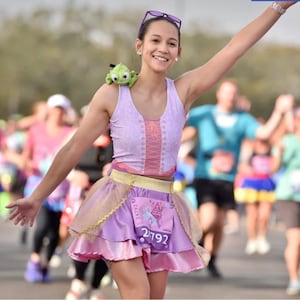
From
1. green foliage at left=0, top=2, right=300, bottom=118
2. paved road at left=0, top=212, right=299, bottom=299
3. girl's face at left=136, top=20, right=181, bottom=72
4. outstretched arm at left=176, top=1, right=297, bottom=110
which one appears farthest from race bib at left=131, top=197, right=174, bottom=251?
green foliage at left=0, top=2, right=300, bottom=118

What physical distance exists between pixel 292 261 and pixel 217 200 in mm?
1303

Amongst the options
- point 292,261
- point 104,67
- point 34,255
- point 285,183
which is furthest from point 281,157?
point 104,67

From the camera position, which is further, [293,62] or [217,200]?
[293,62]

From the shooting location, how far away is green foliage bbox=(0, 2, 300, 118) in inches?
2862

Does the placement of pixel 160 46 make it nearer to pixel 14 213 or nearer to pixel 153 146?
pixel 153 146

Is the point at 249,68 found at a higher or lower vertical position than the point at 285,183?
higher

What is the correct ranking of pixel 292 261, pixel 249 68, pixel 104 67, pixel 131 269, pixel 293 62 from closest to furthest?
pixel 131 269 < pixel 292 261 < pixel 104 67 < pixel 249 68 < pixel 293 62

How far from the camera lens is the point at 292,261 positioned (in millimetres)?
10352

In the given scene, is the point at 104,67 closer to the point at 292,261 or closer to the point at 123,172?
the point at 292,261

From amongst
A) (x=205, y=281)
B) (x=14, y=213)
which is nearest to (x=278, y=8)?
(x=14, y=213)

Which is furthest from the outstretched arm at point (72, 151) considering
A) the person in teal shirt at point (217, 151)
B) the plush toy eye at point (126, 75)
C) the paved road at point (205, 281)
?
the person in teal shirt at point (217, 151)

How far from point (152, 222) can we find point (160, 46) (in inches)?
33.7

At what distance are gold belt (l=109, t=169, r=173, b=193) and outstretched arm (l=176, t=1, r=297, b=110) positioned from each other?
0.42m

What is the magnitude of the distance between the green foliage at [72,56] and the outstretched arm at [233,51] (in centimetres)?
6377
